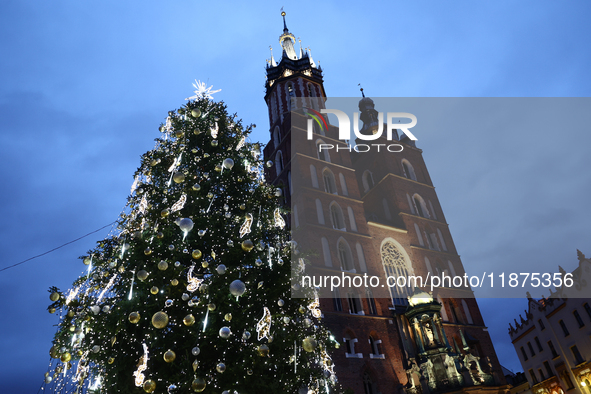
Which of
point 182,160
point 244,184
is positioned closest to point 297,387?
point 244,184

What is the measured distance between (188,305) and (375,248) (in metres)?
21.2

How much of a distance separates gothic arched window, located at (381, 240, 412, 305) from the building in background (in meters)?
12.7

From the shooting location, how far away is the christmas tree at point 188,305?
647 centimetres

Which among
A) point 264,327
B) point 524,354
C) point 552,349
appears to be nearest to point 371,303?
point 264,327

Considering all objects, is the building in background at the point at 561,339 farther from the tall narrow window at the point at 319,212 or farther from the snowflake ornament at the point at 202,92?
the snowflake ornament at the point at 202,92

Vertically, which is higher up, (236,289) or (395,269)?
(395,269)

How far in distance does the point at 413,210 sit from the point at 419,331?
11.7 metres

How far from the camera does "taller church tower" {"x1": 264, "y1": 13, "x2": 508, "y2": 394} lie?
20250mm

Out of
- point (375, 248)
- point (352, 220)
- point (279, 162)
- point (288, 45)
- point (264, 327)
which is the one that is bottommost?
point (264, 327)

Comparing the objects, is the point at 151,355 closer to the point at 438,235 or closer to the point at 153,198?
the point at 153,198

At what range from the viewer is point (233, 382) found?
256 inches

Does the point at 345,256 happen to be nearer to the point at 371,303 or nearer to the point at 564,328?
the point at 371,303

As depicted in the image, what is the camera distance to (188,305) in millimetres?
6820

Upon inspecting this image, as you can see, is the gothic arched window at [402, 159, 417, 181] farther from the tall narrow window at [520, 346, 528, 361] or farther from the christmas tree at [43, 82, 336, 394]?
the christmas tree at [43, 82, 336, 394]
